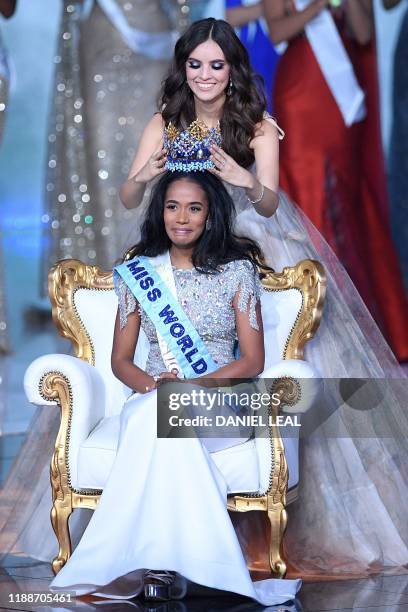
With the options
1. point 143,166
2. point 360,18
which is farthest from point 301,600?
point 360,18

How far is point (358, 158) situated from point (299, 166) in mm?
483

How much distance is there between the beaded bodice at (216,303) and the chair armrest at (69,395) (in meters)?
0.20

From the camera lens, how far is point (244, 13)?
21.8 ft

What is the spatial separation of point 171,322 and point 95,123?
4385mm

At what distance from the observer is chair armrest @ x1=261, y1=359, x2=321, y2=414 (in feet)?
10.6

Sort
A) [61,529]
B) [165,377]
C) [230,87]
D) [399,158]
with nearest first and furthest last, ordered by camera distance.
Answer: [165,377] → [61,529] → [230,87] → [399,158]

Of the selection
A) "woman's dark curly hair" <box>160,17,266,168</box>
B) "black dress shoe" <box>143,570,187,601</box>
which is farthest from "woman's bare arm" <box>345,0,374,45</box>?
"black dress shoe" <box>143,570,187,601</box>

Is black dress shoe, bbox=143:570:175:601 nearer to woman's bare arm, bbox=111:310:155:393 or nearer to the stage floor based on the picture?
the stage floor

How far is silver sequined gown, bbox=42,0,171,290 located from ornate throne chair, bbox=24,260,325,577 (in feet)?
12.0

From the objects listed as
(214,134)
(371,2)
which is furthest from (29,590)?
(371,2)

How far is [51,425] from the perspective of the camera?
3.67 meters

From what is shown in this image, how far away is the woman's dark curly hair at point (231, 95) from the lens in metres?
Result: 3.56

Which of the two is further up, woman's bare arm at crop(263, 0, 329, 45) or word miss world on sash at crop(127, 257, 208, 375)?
woman's bare arm at crop(263, 0, 329, 45)

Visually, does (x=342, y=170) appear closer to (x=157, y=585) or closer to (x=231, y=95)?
(x=231, y=95)
